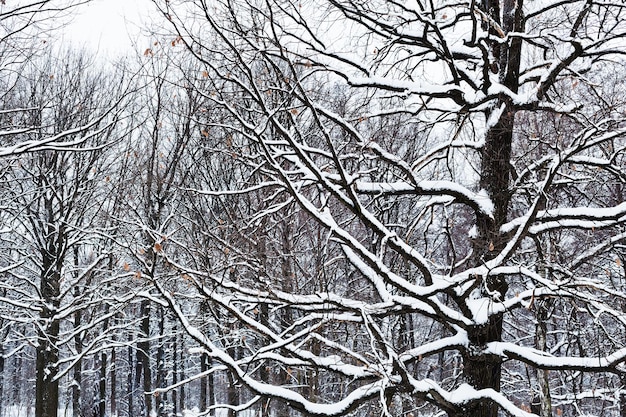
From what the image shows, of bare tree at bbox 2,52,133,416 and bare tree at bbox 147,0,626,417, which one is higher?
bare tree at bbox 2,52,133,416

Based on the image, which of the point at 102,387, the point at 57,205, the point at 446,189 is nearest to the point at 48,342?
the point at 57,205

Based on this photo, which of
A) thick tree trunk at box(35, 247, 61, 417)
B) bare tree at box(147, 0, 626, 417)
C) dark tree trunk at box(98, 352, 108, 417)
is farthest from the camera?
dark tree trunk at box(98, 352, 108, 417)

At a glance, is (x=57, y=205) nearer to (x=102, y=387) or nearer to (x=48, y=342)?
(x=48, y=342)

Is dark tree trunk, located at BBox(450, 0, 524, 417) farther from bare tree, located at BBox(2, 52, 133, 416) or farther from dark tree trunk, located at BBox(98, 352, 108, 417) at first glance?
dark tree trunk, located at BBox(98, 352, 108, 417)

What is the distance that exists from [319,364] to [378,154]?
2.00 meters

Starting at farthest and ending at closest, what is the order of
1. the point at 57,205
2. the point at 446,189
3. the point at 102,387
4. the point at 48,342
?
the point at 102,387 < the point at 57,205 < the point at 48,342 < the point at 446,189

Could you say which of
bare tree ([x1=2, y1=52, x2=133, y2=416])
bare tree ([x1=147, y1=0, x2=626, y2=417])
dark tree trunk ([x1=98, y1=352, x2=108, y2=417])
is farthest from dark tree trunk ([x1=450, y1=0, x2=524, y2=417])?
dark tree trunk ([x1=98, y1=352, x2=108, y2=417])

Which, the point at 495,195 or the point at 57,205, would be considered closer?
the point at 495,195

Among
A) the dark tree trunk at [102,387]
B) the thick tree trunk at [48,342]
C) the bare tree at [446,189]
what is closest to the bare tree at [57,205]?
the thick tree trunk at [48,342]

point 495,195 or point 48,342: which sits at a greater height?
point 48,342

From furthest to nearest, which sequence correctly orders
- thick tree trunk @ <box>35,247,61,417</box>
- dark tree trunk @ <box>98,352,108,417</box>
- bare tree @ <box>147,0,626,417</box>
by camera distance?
dark tree trunk @ <box>98,352,108,417</box>, thick tree trunk @ <box>35,247,61,417</box>, bare tree @ <box>147,0,626,417</box>

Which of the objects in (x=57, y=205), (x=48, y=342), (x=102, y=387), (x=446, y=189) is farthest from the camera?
(x=102, y=387)

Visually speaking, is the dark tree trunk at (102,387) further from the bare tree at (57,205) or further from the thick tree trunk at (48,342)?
the thick tree trunk at (48,342)

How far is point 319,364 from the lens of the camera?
484cm
